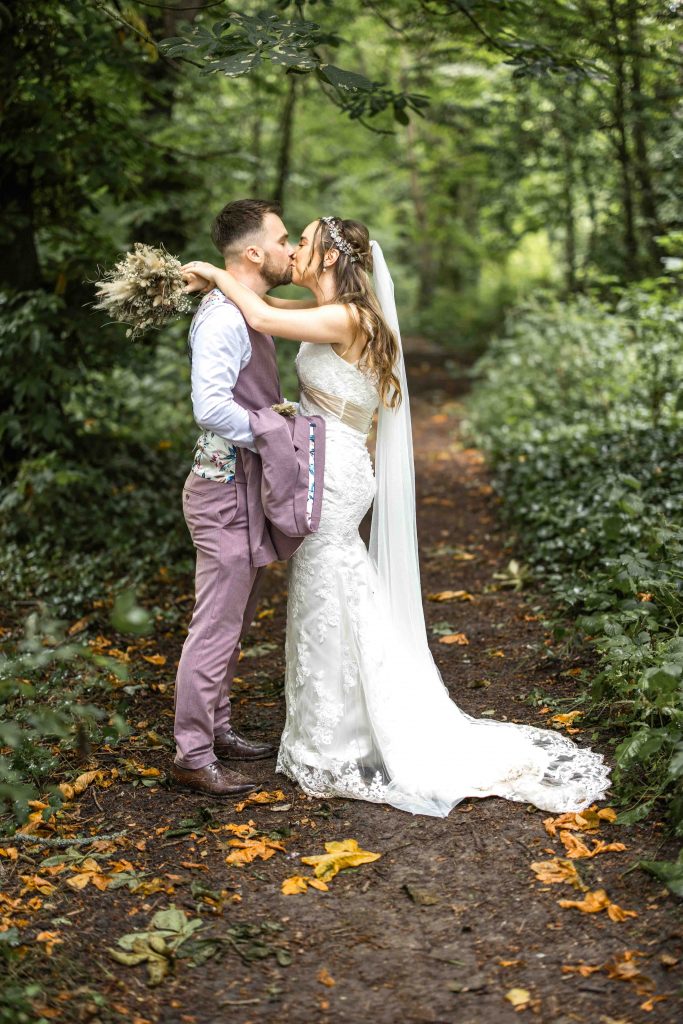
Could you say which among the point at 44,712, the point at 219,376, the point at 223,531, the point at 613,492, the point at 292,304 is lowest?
the point at 44,712

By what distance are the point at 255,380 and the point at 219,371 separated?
11.4 inches

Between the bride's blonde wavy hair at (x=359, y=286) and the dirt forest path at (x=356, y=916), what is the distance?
1.77 metres

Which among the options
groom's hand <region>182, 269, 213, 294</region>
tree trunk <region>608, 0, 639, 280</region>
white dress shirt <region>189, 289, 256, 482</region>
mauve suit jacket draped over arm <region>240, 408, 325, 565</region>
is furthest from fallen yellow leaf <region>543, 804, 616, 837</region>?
tree trunk <region>608, 0, 639, 280</region>

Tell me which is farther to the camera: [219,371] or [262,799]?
[262,799]

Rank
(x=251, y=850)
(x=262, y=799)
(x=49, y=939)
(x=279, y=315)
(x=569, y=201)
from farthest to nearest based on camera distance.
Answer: (x=569, y=201), (x=262, y=799), (x=279, y=315), (x=251, y=850), (x=49, y=939)

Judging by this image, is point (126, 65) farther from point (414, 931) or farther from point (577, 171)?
point (577, 171)

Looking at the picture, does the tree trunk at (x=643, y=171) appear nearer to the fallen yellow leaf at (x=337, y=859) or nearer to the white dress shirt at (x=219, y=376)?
the white dress shirt at (x=219, y=376)

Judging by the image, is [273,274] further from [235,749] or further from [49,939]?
[49,939]

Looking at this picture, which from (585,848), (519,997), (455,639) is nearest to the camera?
(519,997)

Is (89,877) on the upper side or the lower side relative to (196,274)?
lower

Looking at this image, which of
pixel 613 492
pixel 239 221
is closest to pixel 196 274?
pixel 239 221

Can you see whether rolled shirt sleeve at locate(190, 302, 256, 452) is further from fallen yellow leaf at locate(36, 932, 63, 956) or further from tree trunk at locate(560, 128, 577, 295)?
tree trunk at locate(560, 128, 577, 295)

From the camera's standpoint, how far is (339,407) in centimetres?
392

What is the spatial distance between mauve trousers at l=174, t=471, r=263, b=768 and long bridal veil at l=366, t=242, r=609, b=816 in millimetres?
647
